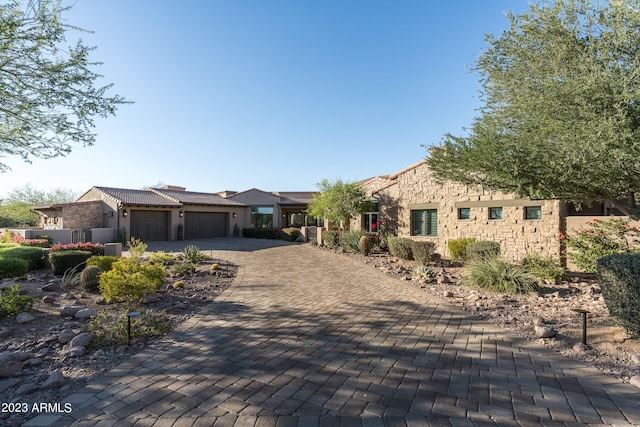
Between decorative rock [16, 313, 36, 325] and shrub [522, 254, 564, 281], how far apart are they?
12.0 m

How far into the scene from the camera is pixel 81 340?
453 cm

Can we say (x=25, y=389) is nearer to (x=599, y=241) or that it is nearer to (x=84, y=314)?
→ (x=84, y=314)

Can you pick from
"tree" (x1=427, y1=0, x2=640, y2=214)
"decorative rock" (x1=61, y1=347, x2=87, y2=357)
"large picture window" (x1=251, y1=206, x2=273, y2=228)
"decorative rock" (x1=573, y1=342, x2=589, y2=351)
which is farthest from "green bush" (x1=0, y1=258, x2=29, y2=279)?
"large picture window" (x1=251, y1=206, x2=273, y2=228)

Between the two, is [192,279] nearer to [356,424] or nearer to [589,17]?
[356,424]

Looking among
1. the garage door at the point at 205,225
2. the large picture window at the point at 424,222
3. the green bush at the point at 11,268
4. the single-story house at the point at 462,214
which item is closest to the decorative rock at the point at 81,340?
the green bush at the point at 11,268

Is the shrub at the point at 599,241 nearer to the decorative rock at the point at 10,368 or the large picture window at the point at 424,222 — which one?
the large picture window at the point at 424,222

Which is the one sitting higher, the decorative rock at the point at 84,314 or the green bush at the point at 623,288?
the green bush at the point at 623,288

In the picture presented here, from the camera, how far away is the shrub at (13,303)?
5.70 meters

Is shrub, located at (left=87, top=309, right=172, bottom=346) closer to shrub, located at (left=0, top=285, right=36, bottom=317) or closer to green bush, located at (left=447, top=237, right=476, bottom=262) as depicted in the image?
shrub, located at (left=0, top=285, right=36, bottom=317)

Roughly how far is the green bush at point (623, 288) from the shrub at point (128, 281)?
853 centimetres

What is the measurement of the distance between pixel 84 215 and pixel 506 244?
949 inches

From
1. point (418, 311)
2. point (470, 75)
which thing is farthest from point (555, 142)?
point (418, 311)

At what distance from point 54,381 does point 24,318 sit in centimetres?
304

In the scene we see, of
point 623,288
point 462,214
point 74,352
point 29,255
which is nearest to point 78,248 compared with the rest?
point 29,255
